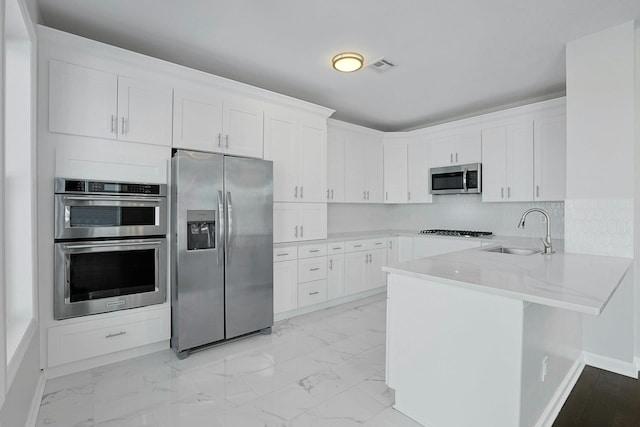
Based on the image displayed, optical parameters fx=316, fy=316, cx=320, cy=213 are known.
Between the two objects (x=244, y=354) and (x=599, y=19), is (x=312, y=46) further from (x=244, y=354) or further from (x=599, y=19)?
(x=244, y=354)

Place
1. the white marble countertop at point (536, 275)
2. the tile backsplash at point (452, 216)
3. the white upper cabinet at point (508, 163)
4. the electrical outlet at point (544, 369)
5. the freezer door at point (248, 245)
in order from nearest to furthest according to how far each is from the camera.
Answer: the white marble countertop at point (536, 275)
the electrical outlet at point (544, 369)
the freezer door at point (248, 245)
the white upper cabinet at point (508, 163)
the tile backsplash at point (452, 216)

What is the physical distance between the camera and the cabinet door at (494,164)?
409cm

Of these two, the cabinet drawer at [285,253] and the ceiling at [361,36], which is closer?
the ceiling at [361,36]

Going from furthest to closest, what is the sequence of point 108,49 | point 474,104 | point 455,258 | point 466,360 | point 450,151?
point 450,151, point 474,104, point 108,49, point 455,258, point 466,360

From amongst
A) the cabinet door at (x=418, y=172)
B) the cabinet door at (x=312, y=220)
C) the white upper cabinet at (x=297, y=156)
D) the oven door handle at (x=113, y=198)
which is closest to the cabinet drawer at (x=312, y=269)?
the cabinet door at (x=312, y=220)

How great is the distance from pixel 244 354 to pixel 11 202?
194 cm

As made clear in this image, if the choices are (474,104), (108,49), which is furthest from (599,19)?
(108,49)

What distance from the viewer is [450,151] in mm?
4586

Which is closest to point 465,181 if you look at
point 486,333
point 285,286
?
point 285,286

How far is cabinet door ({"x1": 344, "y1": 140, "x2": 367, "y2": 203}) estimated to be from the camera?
459cm

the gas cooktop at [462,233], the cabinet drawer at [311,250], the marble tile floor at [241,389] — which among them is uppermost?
the gas cooktop at [462,233]

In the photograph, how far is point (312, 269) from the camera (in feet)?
12.4

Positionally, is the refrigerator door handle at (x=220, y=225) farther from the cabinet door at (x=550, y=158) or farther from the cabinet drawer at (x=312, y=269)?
the cabinet door at (x=550, y=158)

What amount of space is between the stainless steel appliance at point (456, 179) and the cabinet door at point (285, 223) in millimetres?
2270
